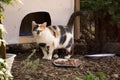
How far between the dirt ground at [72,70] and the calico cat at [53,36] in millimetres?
196

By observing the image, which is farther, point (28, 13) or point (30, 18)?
point (30, 18)

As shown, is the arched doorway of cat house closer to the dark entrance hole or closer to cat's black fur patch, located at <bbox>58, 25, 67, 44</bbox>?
the dark entrance hole

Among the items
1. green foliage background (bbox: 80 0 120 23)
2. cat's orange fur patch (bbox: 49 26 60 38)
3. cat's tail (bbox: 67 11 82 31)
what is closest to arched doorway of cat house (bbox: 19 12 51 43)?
cat's tail (bbox: 67 11 82 31)

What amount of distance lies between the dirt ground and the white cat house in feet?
1.09

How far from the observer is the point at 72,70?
4305 mm

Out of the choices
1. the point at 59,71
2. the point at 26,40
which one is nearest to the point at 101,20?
the point at 26,40

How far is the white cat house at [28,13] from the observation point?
15.4ft

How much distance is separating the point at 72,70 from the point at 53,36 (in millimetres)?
618

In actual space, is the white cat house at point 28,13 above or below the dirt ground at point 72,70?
above

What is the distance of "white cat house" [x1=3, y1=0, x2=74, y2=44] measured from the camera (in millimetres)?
4684

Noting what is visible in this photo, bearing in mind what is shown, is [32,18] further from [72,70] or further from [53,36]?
[72,70]

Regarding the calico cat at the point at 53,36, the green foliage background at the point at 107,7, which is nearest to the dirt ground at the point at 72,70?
the calico cat at the point at 53,36

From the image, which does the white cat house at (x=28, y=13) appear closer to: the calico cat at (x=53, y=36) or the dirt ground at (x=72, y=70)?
the calico cat at (x=53, y=36)

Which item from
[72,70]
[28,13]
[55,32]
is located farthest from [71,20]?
[72,70]
